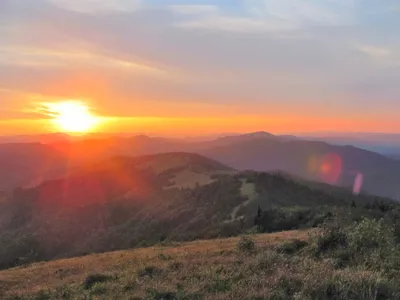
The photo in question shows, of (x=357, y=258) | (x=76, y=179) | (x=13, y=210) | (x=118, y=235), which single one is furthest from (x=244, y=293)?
(x=76, y=179)

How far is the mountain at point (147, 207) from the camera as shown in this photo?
76438mm

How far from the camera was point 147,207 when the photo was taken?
132625 mm

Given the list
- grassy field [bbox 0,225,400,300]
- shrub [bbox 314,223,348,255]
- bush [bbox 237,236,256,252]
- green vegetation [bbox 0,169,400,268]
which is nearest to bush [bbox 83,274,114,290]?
grassy field [bbox 0,225,400,300]

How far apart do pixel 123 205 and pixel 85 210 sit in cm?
1607

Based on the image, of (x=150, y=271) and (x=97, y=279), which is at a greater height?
(x=150, y=271)

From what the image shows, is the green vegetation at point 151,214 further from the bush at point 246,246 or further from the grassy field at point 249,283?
the grassy field at point 249,283

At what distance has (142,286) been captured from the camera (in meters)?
10.3

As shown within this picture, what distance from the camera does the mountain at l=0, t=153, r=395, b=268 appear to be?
251ft

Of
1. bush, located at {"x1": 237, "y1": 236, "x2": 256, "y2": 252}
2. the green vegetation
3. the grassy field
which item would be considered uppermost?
the grassy field

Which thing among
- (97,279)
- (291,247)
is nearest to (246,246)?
(291,247)

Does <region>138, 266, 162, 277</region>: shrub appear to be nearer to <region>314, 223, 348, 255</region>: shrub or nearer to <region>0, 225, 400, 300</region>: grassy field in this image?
<region>0, 225, 400, 300</region>: grassy field

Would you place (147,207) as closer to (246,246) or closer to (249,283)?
(246,246)

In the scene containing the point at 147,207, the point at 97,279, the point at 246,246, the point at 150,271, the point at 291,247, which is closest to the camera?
the point at 97,279

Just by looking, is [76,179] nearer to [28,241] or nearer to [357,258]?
[28,241]
